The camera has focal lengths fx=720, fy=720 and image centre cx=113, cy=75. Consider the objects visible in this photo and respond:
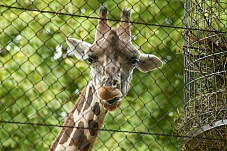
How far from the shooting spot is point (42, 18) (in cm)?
679

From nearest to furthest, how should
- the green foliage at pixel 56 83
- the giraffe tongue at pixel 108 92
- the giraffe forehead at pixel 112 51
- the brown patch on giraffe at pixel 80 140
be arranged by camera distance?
the giraffe tongue at pixel 108 92
the giraffe forehead at pixel 112 51
the brown patch on giraffe at pixel 80 140
the green foliage at pixel 56 83

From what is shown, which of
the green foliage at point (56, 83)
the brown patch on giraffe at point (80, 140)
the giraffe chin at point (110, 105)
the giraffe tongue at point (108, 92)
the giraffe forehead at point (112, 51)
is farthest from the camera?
the green foliage at point (56, 83)

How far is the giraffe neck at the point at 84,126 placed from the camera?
15.0ft

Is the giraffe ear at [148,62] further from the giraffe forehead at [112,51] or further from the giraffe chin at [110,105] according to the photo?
the giraffe chin at [110,105]

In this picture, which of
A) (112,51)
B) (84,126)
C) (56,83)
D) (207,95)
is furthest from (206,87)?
(56,83)

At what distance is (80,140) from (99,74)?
0.47 metres

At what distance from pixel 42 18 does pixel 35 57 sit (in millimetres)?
405

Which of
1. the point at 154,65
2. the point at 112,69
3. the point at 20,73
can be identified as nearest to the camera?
the point at 112,69

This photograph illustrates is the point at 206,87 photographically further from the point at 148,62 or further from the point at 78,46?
the point at 78,46

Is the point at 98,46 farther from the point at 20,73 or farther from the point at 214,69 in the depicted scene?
the point at 20,73

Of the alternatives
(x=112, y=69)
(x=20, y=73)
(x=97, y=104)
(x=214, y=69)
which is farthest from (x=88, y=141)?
(x=20, y=73)

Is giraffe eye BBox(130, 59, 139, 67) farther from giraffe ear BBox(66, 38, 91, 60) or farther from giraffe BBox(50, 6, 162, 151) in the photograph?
giraffe ear BBox(66, 38, 91, 60)

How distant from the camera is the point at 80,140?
4590 mm

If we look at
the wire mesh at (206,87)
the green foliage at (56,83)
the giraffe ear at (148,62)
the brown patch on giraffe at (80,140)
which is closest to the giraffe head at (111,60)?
the giraffe ear at (148,62)
